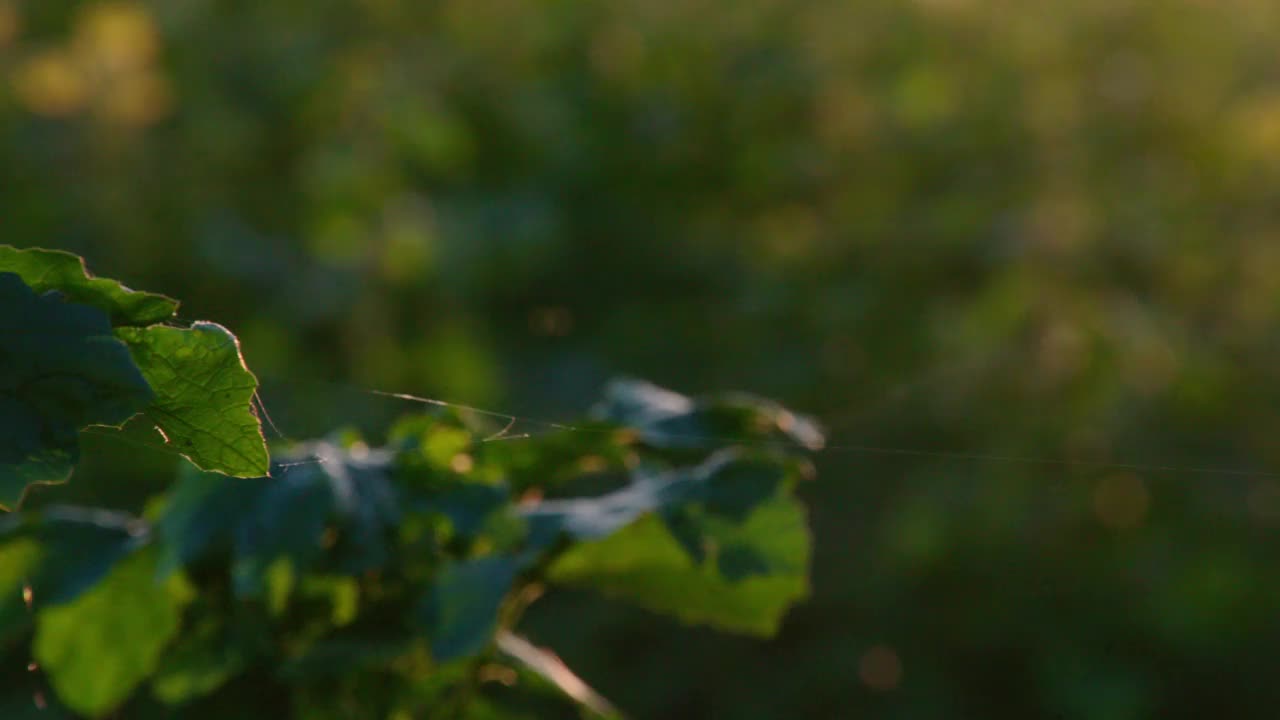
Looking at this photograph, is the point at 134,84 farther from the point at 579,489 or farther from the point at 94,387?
the point at 94,387

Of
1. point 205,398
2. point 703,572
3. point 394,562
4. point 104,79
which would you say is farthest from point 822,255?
point 205,398

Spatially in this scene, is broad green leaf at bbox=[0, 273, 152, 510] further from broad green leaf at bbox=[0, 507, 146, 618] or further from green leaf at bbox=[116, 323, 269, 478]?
broad green leaf at bbox=[0, 507, 146, 618]

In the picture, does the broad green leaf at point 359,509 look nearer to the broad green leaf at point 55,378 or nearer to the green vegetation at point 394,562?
the green vegetation at point 394,562

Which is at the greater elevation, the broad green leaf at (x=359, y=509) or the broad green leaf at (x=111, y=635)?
the broad green leaf at (x=359, y=509)

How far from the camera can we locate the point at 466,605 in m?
0.77

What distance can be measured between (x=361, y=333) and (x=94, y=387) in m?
2.83

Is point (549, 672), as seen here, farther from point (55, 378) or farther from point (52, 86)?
point (52, 86)

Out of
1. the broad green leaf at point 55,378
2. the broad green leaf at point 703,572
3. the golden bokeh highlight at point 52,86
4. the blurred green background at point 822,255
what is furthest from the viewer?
the golden bokeh highlight at point 52,86

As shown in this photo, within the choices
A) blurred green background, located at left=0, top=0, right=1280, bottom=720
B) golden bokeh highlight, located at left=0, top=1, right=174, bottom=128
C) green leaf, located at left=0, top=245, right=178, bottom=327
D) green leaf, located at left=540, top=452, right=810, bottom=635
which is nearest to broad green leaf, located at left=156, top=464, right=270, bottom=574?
green leaf, located at left=540, top=452, right=810, bottom=635

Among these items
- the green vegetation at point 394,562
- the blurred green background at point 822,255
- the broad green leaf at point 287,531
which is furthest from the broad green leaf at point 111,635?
the blurred green background at point 822,255

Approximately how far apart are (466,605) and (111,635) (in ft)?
0.69

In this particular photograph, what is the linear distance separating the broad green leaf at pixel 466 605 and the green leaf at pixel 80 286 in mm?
259

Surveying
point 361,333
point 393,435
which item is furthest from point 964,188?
point 393,435

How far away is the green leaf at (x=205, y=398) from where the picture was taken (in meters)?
0.53
